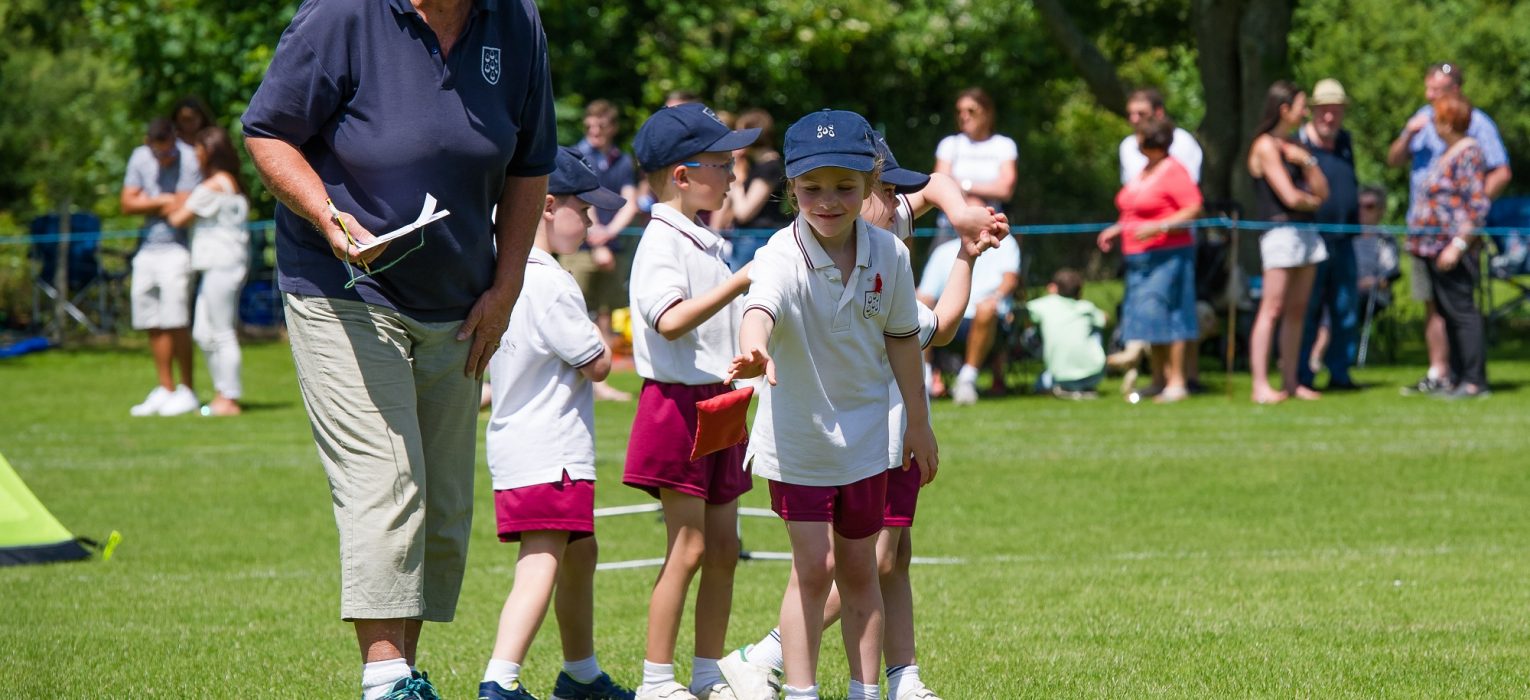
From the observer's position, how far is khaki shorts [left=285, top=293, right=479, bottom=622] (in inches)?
175

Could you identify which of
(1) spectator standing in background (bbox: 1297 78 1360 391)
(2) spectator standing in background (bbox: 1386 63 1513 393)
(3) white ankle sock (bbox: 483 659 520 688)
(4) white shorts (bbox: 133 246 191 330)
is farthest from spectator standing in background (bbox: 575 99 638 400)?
(3) white ankle sock (bbox: 483 659 520 688)

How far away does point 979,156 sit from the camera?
14211 millimetres

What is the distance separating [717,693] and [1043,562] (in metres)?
3.14

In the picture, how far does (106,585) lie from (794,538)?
4.03m

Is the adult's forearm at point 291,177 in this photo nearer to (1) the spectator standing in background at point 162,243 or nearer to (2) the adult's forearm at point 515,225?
(2) the adult's forearm at point 515,225

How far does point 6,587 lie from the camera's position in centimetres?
767

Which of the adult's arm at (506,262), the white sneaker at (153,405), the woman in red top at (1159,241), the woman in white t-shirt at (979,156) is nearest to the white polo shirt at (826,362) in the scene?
the adult's arm at (506,262)

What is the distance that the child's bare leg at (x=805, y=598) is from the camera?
4848mm

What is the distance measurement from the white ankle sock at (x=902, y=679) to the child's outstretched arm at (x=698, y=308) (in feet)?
3.63

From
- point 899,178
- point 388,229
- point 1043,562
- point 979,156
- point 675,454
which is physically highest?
point 979,156

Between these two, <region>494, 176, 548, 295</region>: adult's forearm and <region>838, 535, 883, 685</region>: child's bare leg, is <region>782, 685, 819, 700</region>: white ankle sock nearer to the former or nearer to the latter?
<region>838, 535, 883, 685</region>: child's bare leg

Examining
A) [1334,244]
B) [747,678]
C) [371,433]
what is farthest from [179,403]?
[371,433]

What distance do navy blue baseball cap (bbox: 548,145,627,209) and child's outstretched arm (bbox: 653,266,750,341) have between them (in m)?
0.60

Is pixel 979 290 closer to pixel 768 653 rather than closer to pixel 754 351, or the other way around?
pixel 768 653
